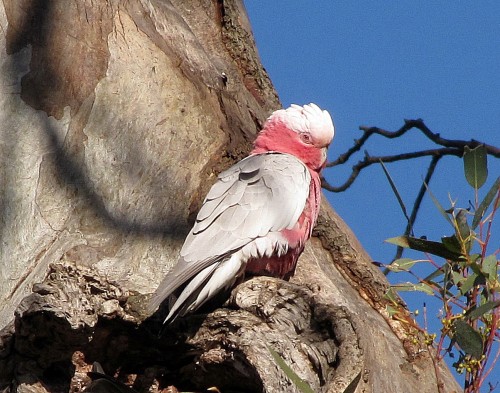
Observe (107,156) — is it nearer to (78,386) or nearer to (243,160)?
(243,160)

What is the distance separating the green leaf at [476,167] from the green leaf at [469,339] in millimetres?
521

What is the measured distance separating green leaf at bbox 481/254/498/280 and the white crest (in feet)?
5.38

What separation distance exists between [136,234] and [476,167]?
1.28 m

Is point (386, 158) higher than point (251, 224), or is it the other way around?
point (386, 158)

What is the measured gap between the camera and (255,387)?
3.10 metres

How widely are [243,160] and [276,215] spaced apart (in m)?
0.28

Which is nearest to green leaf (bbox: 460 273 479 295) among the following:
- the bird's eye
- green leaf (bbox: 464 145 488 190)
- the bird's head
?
green leaf (bbox: 464 145 488 190)

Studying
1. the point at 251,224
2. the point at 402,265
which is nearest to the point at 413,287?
the point at 402,265

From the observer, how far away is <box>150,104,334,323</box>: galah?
3303 mm

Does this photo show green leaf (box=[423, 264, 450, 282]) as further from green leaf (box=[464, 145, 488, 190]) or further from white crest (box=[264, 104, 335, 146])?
white crest (box=[264, 104, 335, 146])

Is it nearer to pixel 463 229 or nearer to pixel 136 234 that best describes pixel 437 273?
pixel 463 229

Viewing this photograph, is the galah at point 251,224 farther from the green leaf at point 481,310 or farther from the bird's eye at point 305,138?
the green leaf at point 481,310

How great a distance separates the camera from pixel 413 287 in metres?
3.19

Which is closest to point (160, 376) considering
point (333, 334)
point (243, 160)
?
point (333, 334)
